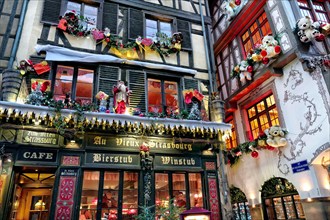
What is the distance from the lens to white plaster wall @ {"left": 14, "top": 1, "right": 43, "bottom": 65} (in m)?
7.13

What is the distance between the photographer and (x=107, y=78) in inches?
303

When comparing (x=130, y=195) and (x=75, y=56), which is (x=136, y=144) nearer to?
(x=130, y=195)

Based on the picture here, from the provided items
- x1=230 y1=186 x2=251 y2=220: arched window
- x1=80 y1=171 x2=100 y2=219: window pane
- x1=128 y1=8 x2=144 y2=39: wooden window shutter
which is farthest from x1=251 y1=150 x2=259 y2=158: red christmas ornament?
x1=128 y1=8 x2=144 y2=39: wooden window shutter

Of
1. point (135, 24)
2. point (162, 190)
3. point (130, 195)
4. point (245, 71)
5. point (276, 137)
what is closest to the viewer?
point (130, 195)

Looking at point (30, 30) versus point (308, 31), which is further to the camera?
Result: point (308, 31)

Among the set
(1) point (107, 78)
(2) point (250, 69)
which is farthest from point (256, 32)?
(1) point (107, 78)

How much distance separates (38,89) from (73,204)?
3.01m

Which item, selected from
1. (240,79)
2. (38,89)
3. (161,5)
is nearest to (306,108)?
(240,79)

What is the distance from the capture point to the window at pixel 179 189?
696cm

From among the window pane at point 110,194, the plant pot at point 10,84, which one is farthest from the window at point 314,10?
the plant pot at point 10,84

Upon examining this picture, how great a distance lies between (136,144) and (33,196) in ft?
13.8

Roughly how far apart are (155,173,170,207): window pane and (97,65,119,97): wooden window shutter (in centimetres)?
274

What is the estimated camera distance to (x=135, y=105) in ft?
25.1

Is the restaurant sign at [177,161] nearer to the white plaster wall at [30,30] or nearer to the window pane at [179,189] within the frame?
the window pane at [179,189]
